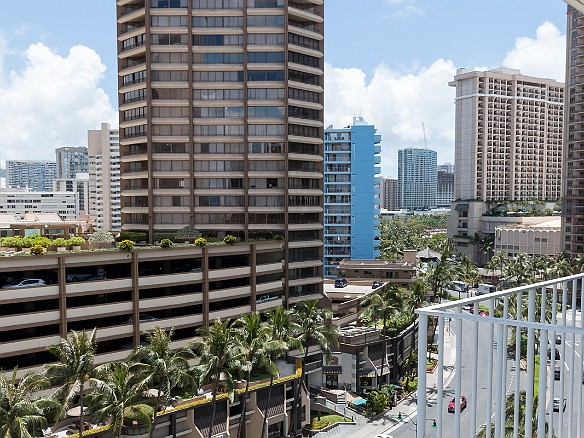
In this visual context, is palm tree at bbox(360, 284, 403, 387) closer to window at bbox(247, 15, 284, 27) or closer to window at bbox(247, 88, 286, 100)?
window at bbox(247, 88, 286, 100)

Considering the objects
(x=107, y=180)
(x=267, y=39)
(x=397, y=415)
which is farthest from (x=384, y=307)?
(x=107, y=180)

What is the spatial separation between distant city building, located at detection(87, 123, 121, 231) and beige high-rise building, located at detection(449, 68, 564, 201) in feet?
339

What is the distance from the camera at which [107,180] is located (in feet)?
572

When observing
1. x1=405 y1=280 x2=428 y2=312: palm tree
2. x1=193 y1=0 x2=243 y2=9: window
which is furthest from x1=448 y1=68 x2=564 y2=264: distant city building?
x1=193 y1=0 x2=243 y2=9: window

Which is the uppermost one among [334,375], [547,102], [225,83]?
[547,102]

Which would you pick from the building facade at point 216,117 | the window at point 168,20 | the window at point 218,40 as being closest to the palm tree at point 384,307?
the building facade at point 216,117

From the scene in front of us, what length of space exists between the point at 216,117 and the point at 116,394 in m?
39.3

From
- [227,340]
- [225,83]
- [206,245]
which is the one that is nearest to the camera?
[227,340]

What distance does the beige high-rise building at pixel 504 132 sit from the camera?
153500mm

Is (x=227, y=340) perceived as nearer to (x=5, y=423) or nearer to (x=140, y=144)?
(x=5, y=423)

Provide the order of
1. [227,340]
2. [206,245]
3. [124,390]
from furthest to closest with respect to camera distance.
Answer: [206,245], [227,340], [124,390]

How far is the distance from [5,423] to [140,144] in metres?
42.5

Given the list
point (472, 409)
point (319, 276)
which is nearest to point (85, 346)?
point (472, 409)

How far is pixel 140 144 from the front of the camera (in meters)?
65.9
